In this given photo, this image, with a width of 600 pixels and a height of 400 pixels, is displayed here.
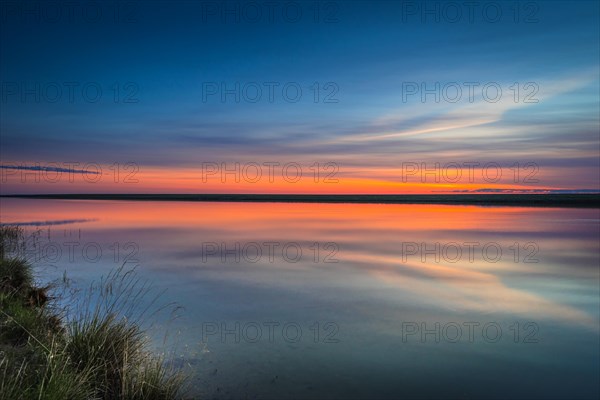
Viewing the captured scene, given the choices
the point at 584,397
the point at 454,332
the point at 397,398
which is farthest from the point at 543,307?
the point at 397,398

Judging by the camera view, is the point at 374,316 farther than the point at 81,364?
Yes

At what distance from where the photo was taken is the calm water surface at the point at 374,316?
20.7 feet

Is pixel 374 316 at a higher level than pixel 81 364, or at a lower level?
lower

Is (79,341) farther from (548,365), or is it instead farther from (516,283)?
(516,283)

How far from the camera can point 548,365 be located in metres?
6.95

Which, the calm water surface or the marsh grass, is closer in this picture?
the marsh grass

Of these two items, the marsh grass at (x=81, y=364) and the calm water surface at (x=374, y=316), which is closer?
the marsh grass at (x=81, y=364)

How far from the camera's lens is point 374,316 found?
31.6 ft

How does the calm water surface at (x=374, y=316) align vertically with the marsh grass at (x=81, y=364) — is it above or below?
below

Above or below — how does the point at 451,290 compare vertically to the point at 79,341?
below

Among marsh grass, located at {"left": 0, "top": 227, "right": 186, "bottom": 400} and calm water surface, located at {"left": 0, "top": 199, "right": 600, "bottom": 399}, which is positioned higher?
marsh grass, located at {"left": 0, "top": 227, "right": 186, "bottom": 400}

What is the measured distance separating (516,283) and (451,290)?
2.60 metres

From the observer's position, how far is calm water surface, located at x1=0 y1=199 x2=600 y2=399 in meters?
6.30

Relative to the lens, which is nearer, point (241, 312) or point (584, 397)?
point (584, 397)
